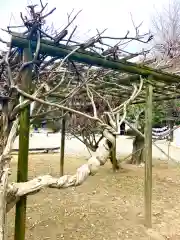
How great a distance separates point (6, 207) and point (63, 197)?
104 inches

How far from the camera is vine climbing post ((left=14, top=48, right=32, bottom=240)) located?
2.18m

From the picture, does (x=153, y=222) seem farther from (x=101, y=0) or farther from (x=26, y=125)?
(x=101, y=0)

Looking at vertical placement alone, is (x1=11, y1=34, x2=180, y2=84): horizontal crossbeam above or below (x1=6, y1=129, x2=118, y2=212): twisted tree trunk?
above

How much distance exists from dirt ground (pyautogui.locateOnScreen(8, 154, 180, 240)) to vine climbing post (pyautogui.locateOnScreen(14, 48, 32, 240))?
29.6 inches

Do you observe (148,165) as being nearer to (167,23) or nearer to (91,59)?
(91,59)

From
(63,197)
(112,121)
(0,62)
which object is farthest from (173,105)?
(0,62)

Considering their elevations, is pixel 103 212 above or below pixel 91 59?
below

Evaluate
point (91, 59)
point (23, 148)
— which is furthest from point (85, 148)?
point (23, 148)

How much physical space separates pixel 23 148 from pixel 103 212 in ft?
6.31

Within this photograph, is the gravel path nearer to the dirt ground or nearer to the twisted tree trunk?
the dirt ground

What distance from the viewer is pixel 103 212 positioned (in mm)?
3738

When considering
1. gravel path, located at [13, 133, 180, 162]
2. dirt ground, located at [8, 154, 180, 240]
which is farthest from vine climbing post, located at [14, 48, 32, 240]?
gravel path, located at [13, 133, 180, 162]

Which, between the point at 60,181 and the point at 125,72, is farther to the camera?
the point at 125,72

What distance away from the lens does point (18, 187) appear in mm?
1839
